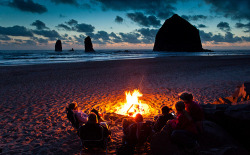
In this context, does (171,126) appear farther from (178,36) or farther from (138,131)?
(178,36)

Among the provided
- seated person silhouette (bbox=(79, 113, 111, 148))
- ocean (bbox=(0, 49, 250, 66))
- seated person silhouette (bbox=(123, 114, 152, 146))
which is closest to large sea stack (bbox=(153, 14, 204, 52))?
ocean (bbox=(0, 49, 250, 66))

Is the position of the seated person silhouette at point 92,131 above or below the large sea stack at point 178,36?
below

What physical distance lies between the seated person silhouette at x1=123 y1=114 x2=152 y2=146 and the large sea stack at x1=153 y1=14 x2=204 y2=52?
425ft

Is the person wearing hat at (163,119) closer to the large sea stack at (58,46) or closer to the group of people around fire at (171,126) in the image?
the group of people around fire at (171,126)

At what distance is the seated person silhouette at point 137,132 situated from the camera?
471 centimetres

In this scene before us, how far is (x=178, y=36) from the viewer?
435 feet

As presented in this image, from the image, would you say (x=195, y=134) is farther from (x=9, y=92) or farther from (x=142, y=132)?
(x=9, y=92)

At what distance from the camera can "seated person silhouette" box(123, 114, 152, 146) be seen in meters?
4.71

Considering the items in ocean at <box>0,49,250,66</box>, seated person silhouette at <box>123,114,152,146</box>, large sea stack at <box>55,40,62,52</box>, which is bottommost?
seated person silhouette at <box>123,114,152,146</box>

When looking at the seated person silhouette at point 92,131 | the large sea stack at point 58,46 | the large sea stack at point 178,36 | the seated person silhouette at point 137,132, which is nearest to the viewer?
the seated person silhouette at point 92,131

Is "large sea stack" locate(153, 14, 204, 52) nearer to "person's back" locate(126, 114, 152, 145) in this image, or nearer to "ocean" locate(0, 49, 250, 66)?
"ocean" locate(0, 49, 250, 66)

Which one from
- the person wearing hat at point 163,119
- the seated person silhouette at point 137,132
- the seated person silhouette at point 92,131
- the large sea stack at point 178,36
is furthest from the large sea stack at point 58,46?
the person wearing hat at point 163,119

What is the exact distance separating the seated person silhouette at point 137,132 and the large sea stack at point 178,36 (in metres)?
129

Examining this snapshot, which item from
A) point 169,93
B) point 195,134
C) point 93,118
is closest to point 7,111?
point 93,118
